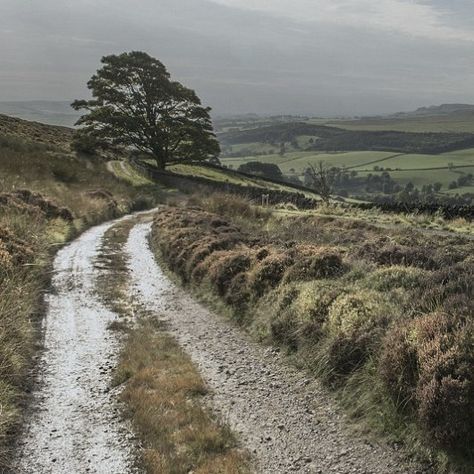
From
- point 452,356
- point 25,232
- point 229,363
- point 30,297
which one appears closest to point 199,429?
point 229,363

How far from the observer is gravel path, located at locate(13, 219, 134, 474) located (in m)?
6.30

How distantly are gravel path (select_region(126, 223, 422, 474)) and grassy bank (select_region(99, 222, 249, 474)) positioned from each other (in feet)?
0.94

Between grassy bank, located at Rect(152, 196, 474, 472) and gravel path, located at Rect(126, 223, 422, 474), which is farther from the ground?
grassy bank, located at Rect(152, 196, 474, 472)

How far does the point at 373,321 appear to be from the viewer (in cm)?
769

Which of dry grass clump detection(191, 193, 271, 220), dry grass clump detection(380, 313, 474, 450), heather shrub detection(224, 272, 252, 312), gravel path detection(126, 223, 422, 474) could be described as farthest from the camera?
dry grass clump detection(191, 193, 271, 220)

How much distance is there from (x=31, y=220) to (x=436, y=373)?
16.9m

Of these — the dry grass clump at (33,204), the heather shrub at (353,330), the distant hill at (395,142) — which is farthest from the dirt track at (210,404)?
the distant hill at (395,142)

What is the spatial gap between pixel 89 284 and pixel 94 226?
12.7 m

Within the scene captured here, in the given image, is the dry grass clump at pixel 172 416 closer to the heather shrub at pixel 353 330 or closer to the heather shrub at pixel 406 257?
the heather shrub at pixel 353 330

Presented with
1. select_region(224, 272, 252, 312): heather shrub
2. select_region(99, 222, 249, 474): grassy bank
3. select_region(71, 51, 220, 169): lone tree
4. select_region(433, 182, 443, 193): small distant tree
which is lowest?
select_region(433, 182, 443, 193): small distant tree

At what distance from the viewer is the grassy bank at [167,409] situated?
6102mm

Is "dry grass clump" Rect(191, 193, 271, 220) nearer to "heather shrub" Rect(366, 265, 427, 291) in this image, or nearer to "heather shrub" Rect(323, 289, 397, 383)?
"heather shrub" Rect(366, 265, 427, 291)

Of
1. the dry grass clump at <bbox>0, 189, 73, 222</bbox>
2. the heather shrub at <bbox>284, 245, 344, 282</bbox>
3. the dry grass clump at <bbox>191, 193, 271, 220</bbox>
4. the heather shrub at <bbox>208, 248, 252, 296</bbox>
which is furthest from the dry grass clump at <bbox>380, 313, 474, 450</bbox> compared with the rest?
the dry grass clump at <bbox>191, 193, 271, 220</bbox>

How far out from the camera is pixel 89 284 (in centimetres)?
1498
